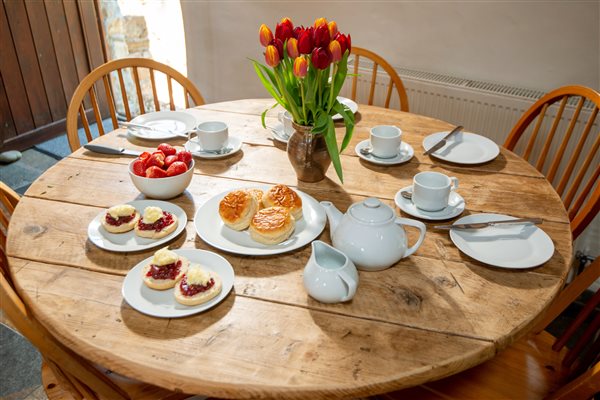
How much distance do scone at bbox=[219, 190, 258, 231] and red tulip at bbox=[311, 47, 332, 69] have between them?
34 cm

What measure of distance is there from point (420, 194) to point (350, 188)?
0.22 meters

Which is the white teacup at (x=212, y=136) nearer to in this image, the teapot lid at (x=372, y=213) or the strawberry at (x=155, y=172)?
the strawberry at (x=155, y=172)

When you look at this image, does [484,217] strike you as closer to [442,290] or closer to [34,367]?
[442,290]

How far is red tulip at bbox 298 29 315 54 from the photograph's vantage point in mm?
1148

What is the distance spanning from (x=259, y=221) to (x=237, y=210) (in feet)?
0.22

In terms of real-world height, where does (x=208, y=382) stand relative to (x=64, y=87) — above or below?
above

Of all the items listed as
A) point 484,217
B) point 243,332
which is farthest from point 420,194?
point 243,332

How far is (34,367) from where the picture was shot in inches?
73.0

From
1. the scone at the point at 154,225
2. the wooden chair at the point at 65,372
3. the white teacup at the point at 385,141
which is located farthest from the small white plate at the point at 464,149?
the wooden chair at the point at 65,372

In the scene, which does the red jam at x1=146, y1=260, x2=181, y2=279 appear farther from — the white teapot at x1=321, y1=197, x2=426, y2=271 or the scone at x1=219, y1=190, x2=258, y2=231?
the white teapot at x1=321, y1=197, x2=426, y2=271

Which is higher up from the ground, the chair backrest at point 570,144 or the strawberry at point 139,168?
the strawberry at point 139,168

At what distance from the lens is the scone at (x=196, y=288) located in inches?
37.6

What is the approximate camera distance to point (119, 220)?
117 centimetres

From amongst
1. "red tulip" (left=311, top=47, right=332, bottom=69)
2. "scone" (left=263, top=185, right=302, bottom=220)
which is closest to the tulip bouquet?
"red tulip" (left=311, top=47, right=332, bottom=69)
